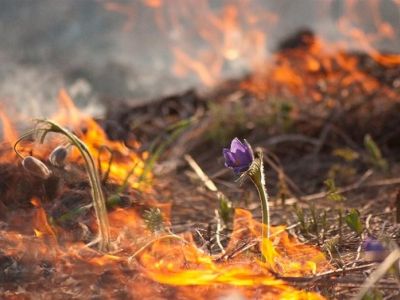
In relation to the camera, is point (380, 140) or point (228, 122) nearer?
point (380, 140)

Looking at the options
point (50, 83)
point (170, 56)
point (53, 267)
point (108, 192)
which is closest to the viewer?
point (53, 267)

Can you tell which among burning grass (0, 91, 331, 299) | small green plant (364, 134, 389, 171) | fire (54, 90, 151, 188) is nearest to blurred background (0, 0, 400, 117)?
fire (54, 90, 151, 188)

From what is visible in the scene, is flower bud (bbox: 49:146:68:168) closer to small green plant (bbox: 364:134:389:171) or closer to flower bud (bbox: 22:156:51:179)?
flower bud (bbox: 22:156:51:179)

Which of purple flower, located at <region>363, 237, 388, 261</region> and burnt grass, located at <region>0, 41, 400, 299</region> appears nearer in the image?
purple flower, located at <region>363, 237, 388, 261</region>

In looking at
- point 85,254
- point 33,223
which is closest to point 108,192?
point 33,223

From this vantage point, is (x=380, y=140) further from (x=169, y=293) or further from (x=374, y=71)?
(x=169, y=293)

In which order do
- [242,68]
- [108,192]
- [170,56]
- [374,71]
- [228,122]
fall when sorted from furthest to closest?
[170,56], [242,68], [374,71], [228,122], [108,192]

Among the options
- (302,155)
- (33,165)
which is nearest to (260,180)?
(33,165)

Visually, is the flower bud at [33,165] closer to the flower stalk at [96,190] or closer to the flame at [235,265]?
the flower stalk at [96,190]
